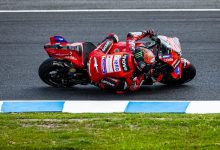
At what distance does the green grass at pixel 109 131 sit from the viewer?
35.1 feet

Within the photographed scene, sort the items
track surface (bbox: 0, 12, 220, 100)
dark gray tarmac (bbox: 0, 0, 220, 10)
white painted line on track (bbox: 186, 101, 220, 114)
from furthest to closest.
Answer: dark gray tarmac (bbox: 0, 0, 220, 10) < track surface (bbox: 0, 12, 220, 100) < white painted line on track (bbox: 186, 101, 220, 114)

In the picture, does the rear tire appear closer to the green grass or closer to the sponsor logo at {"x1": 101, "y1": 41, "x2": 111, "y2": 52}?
the sponsor logo at {"x1": 101, "y1": 41, "x2": 111, "y2": 52}

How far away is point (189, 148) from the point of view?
1052cm

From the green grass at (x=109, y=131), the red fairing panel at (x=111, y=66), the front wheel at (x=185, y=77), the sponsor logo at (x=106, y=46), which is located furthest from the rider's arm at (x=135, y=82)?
the green grass at (x=109, y=131)

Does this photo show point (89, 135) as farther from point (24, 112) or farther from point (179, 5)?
point (179, 5)

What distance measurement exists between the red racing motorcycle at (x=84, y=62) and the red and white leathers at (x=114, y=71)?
0.20 m

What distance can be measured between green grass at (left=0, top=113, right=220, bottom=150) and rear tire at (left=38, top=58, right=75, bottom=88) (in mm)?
1965

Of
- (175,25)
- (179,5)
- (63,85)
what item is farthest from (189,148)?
(179,5)

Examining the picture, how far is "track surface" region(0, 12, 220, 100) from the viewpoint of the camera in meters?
14.7

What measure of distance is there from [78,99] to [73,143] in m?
3.64

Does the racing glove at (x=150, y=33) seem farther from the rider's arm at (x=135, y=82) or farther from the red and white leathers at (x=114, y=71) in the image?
the rider's arm at (x=135, y=82)

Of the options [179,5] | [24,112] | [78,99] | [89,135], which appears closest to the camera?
[89,135]

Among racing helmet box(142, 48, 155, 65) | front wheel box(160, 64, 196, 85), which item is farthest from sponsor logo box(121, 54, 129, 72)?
front wheel box(160, 64, 196, 85)

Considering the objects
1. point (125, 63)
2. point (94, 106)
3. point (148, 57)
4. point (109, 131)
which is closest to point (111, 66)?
point (125, 63)
